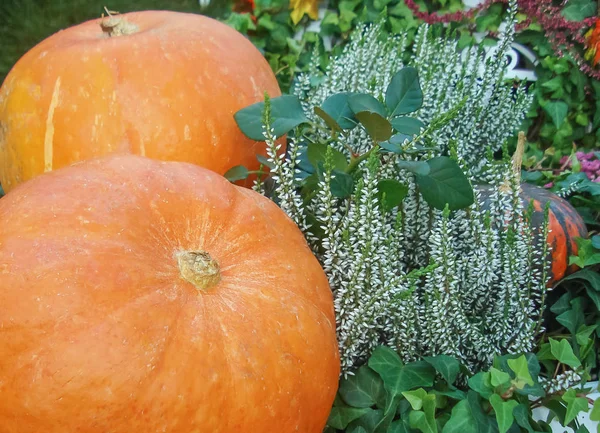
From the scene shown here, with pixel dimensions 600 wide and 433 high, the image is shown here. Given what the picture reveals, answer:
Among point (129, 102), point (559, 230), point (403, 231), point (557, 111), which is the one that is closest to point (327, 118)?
point (403, 231)

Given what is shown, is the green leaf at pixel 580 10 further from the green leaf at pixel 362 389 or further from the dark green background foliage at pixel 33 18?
the green leaf at pixel 362 389

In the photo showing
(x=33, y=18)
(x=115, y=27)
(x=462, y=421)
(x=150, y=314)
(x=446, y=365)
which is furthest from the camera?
(x=33, y=18)

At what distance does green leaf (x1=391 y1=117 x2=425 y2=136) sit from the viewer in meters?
1.10

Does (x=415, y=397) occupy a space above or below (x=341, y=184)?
below

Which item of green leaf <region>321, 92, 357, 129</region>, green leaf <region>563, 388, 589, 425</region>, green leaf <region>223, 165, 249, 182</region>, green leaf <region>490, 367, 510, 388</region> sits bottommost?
green leaf <region>563, 388, 589, 425</region>

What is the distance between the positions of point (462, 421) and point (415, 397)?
0.27ft

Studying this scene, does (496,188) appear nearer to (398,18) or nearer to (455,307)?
(455,307)

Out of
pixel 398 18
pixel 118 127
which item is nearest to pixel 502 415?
pixel 118 127

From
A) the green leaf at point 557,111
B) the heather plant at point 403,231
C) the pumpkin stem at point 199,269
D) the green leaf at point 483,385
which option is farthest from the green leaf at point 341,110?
the green leaf at point 557,111

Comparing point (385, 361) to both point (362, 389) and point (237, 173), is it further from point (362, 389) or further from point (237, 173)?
point (237, 173)

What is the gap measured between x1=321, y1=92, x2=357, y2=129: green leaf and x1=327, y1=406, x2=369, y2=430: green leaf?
20.7 inches

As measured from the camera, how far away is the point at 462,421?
3.09 ft

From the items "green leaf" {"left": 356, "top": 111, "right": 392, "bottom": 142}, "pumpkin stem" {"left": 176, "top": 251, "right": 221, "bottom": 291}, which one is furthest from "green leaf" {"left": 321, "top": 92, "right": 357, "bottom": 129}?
"pumpkin stem" {"left": 176, "top": 251, "right": 221, "bottom": 291}

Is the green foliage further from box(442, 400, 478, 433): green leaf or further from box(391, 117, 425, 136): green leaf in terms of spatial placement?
box(391, 117, 425, 136): green leaf
